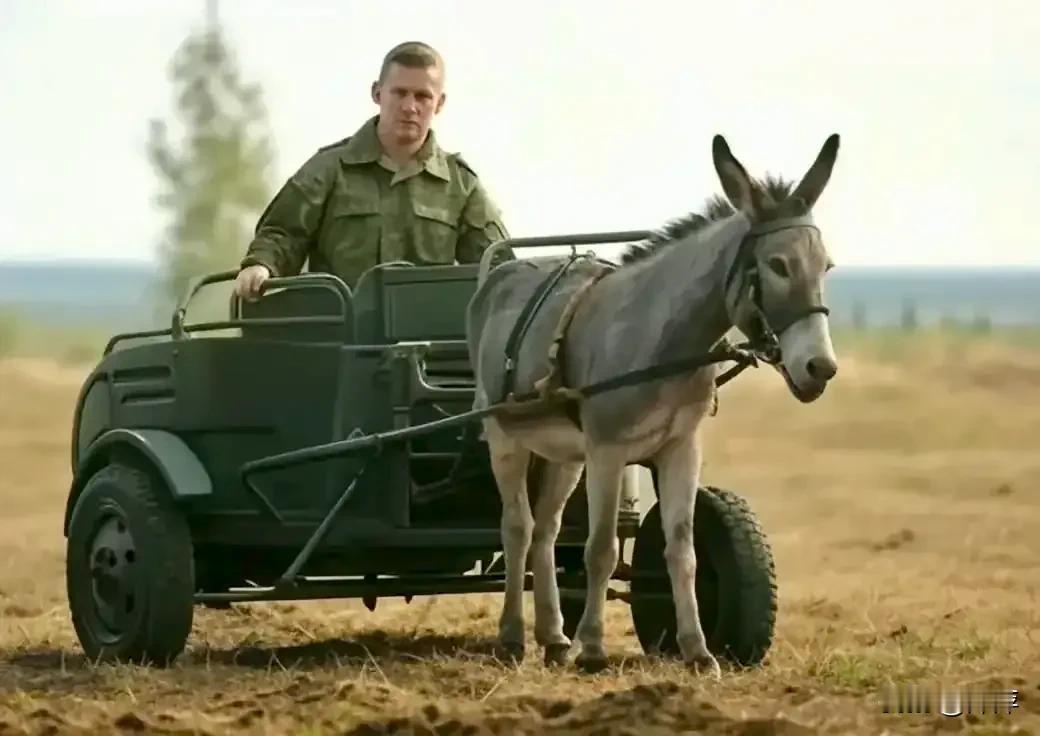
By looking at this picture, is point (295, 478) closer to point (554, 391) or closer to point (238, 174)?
point (554, 391)

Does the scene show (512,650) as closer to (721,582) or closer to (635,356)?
(721,582)

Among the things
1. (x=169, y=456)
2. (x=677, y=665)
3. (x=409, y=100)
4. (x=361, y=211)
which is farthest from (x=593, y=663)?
(x=409, y=100)

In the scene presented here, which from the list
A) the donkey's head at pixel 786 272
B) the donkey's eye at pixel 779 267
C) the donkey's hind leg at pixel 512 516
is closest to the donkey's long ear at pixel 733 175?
the donkey's head at pixel 786 272

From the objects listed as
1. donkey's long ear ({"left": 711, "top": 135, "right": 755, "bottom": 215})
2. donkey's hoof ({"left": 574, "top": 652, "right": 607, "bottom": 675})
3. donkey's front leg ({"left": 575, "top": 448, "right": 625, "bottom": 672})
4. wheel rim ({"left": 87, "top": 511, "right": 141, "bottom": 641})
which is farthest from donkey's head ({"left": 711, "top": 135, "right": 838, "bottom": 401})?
wheel rim ({"left": 87, "top": 511, "right": 141, "bottom": 641})

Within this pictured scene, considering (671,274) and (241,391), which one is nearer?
(671,274)

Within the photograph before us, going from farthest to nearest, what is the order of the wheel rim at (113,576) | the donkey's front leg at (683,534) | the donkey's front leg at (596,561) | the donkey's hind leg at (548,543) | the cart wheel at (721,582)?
the wheel rim at (113,576)
the donkey's hind leg at (548,543)
the cart wheel at (721,582)
the donkey's front leg at (683,534)
the donkey's front leg at (596,561)

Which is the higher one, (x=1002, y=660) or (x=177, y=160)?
(x=177, y=160)

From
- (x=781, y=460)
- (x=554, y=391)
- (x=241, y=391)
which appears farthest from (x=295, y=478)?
(x=781, y=460)

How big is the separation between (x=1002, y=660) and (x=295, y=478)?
2.54m

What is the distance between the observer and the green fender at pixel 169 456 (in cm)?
836

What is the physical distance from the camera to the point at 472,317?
8.23 meters

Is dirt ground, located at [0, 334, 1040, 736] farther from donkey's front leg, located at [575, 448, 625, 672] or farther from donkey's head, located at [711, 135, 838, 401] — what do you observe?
donkey's head, located at [711, 135, 838, 401]

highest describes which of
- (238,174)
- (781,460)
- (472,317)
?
(238,174)

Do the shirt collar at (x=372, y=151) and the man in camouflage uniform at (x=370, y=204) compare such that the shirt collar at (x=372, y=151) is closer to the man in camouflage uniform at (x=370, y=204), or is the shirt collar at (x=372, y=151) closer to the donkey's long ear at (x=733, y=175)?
the man in camouflage uniform at (x=370, y=204)
